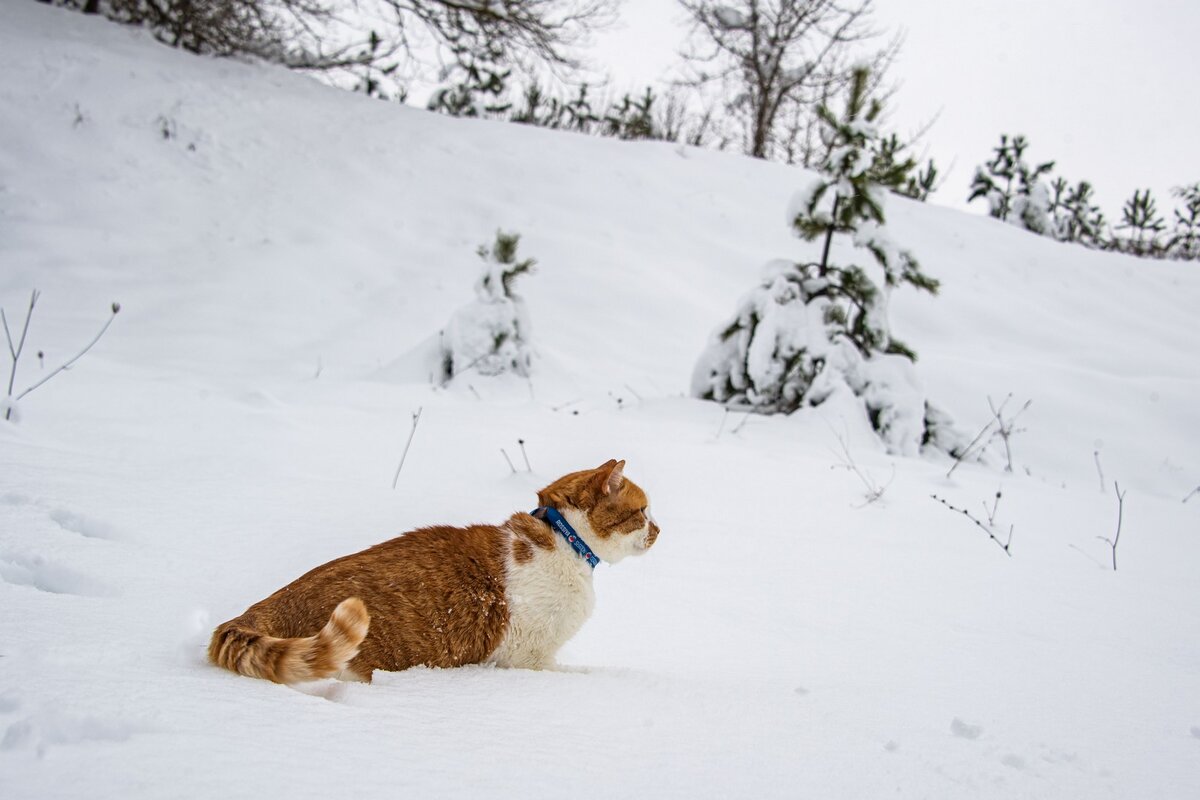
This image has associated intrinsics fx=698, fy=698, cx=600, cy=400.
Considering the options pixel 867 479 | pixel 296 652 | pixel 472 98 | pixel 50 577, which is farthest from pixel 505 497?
pixel 472 98

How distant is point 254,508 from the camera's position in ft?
9.20

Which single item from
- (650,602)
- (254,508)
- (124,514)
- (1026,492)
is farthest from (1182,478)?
(124,514)

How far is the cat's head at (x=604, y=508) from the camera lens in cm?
236

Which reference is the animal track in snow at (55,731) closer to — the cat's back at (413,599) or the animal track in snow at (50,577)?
the cat's back at (413,599)

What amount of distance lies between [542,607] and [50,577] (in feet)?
4.36

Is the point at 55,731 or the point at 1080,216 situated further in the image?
the point at 1080,216

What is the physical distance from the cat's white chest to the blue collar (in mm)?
54

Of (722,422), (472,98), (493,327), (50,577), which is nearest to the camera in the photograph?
(50,577)

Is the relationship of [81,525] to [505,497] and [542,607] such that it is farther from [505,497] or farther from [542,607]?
[505,497]

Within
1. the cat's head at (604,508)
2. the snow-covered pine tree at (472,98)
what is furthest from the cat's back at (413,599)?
the snow-covered pine tree at (472,98)

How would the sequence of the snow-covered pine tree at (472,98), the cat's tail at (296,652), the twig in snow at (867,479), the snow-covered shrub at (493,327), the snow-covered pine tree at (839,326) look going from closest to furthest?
1. the cat's tail at (296,652)
2. the twig in snow at (867,479)
3. the snow-covered pine tree at (839,326)
4. the snow-covered shrub at (493,327)
5. the snow-covered pine tree at (472,98)

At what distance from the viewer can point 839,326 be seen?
247 inches

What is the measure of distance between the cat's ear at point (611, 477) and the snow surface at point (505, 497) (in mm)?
524

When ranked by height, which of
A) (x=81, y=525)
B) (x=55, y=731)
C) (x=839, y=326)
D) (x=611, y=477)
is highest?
(x=839, y=326)
